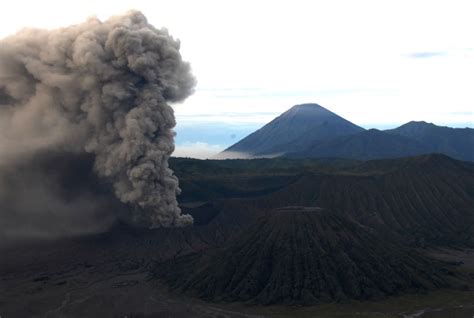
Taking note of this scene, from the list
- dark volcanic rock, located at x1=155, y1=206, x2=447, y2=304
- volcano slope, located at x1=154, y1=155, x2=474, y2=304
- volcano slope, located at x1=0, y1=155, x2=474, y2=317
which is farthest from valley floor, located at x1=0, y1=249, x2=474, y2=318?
volcano slope, located at x1=154, y1=155, x2=474, y2=304

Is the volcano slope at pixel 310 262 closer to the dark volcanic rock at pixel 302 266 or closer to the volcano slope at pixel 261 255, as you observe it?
the dark volcanic rock at pixel 302 266

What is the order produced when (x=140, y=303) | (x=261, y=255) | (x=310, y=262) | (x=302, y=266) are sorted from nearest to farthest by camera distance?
(x=140, y=303) → (x=302, y=266) → (x=310, y=262) → (x=261, y=255)

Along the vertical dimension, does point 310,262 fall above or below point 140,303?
above

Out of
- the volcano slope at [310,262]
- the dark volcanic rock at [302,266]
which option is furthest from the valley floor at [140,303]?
the volcano slope at [310,262]

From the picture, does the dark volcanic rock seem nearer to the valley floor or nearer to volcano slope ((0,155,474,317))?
volcano slope ((0,155,474,317))

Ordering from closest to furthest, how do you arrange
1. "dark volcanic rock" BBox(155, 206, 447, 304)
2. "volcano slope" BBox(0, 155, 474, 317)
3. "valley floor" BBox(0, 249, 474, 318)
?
"valley floor" BBox(0, 249, 474, 318), "dark volcanic rock" BBox(155, 206, 447, 304), "volcano slope" BBox(0, 155, 474, 317)

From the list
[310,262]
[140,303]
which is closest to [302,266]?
[310,262]

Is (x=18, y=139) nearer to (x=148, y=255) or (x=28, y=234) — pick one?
(x=28, y=234)

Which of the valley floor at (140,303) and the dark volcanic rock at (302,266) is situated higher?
the dark volcanic rock at (302,266)

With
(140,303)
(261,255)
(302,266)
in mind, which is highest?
(261,255)

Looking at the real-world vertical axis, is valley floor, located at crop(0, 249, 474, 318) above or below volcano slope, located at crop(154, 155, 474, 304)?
below

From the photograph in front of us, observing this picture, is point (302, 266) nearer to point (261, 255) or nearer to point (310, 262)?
point (310, 262)
